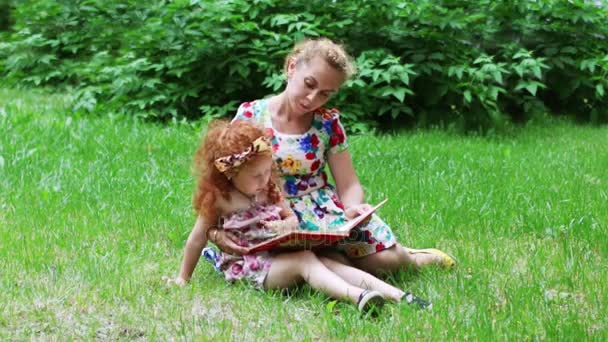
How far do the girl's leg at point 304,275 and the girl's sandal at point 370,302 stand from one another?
119 mm

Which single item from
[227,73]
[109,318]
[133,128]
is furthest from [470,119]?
[109,318]

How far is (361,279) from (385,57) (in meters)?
A: 5.15

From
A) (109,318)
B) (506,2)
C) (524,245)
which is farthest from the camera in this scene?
(506,2)

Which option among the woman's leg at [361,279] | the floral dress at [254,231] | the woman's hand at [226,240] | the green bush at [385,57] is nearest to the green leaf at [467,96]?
the green bush at [385,57]

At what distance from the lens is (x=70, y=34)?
11375 millimetres

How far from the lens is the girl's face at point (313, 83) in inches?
156

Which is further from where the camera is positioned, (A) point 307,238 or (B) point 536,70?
(B) point 536,70

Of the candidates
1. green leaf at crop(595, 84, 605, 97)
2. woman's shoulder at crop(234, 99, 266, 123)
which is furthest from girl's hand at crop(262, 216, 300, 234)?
green leaf at crop(595, 84, 605, 97)

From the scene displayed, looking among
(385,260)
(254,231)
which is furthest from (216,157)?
(385,260)

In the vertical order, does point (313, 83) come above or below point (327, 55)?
below

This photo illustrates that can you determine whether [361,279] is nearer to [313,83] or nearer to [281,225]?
[281,225]

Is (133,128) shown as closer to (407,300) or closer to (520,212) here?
(520,212)

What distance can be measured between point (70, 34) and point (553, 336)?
922 cm

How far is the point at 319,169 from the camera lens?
4.25 m
